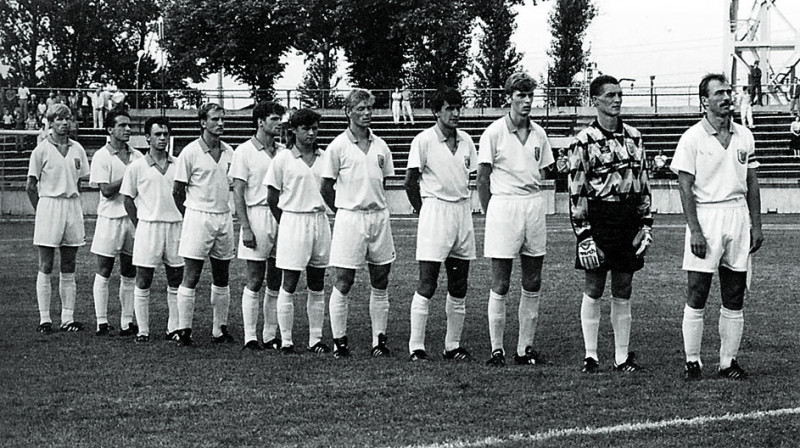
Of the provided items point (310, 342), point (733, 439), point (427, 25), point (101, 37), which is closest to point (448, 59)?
point (427, 25)

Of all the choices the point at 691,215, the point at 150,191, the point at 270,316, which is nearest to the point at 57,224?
the point at 150,191

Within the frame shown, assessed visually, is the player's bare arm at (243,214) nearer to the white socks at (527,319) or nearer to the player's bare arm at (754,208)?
the white socks at (527,319)

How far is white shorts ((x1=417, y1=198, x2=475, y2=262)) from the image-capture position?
10344 mm

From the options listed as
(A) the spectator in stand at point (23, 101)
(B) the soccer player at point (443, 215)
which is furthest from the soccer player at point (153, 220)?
(A) the spectator in stand at point (23, 101)

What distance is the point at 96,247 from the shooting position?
12.7 metres

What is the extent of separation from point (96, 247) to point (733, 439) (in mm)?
7739

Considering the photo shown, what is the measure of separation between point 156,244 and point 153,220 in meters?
0.25

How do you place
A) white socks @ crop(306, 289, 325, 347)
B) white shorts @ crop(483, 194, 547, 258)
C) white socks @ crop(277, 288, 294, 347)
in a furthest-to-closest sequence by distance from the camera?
1. white socks @ crop(306, 289, 325, 347)
2. white socks @ crop(277, 288, 294, 347)
3. white shorts @ crop(483, 194, 547, 258)

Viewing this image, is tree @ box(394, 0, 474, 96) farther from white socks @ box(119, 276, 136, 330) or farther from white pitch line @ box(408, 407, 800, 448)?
white pitch line @ box(408, 407, 800, 448)

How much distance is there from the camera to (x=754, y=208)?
30.5ft

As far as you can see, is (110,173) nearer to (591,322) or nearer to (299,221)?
(299,221)

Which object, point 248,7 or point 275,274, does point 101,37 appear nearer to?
point 275,274

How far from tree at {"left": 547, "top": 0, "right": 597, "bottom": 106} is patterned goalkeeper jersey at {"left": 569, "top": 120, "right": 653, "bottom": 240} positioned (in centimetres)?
6346

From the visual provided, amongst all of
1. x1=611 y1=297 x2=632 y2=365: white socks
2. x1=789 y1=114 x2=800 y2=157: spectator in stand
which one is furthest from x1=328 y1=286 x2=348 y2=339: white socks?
x1=789 y1=114 x2=800 y2=157: spectator in stand
